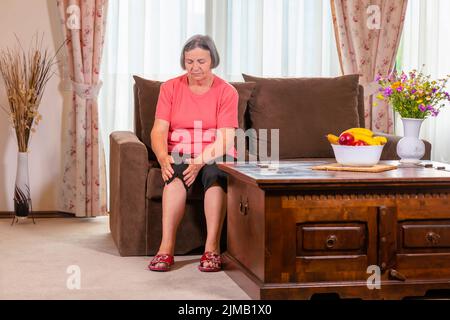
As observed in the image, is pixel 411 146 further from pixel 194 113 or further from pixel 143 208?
pixel 143 208

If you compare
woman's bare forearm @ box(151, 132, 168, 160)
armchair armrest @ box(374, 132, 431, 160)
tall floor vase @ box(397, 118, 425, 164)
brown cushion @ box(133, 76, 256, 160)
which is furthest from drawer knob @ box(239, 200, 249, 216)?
armchair armrest @ box(374, 132, 431, 160)

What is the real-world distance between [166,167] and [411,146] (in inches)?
46.0

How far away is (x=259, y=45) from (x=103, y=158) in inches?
51.7

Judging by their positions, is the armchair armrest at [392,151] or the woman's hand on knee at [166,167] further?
the armchair armrest at [392,151]

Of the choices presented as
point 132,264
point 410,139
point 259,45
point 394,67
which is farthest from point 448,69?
point 132,264

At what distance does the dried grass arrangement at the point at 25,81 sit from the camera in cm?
499

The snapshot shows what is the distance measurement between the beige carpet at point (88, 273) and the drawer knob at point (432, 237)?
0.77 metres

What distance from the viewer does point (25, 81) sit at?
5.12 meters

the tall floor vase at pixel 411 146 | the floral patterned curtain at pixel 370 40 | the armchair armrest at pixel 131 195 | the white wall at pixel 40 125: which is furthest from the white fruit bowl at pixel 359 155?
the white wall at pixel 40 125

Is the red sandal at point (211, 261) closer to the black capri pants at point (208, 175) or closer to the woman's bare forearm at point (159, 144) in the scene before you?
the black capri pants at point (208, 175)

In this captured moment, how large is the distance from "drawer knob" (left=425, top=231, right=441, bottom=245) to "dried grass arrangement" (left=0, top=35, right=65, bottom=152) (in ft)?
9.02

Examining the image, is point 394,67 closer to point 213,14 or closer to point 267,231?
point 213,14

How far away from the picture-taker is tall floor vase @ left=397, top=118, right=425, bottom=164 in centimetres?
378

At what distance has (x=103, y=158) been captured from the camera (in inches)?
210
